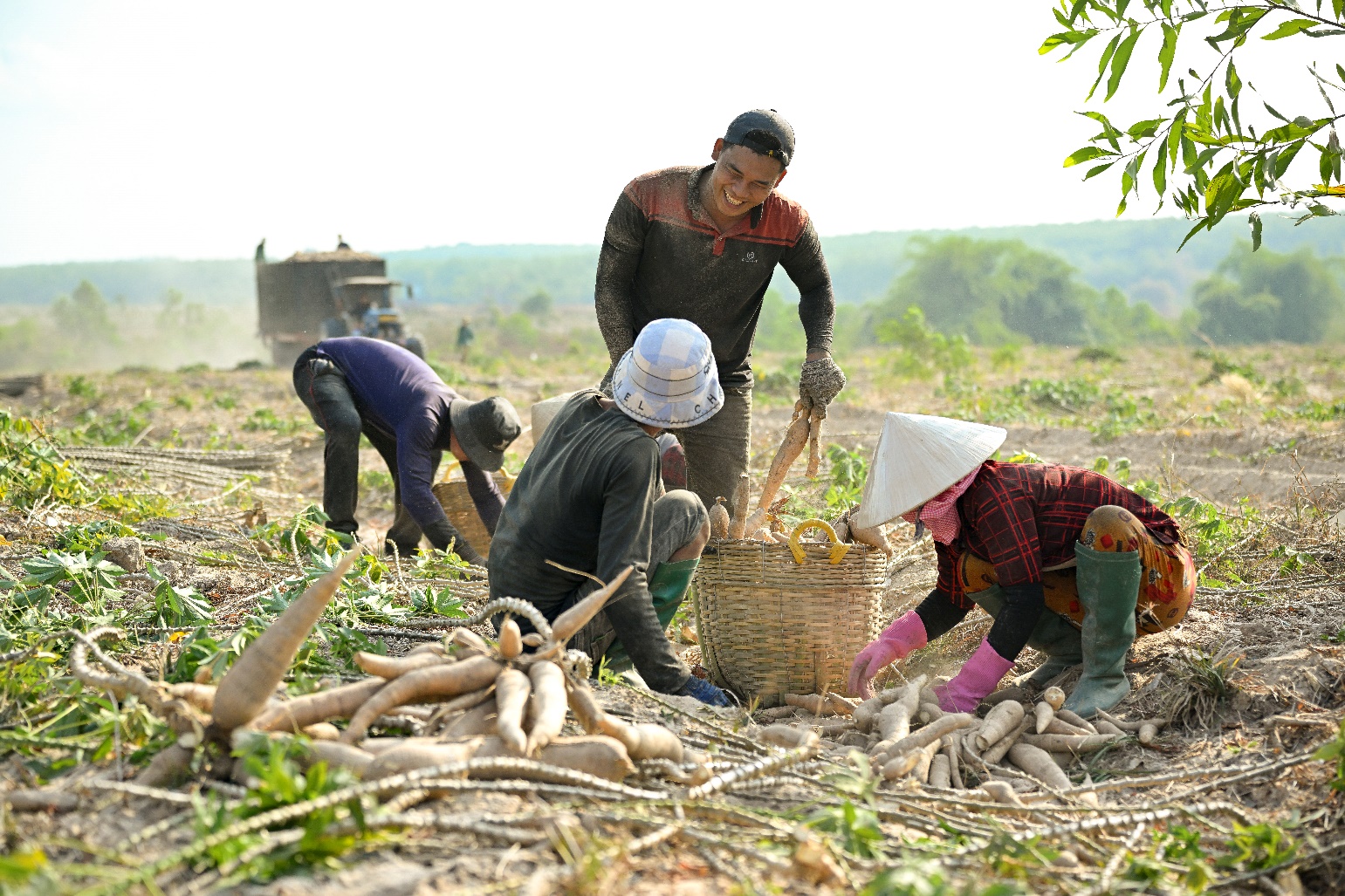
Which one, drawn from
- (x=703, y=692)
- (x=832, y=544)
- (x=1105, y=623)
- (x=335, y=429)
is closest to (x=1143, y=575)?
(x=1105, y=623)

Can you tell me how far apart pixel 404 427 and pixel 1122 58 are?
305 cm

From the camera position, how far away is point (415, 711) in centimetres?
219

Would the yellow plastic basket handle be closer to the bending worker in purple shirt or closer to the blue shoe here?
the blue shoe

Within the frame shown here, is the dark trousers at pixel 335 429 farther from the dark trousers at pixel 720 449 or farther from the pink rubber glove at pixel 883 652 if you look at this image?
the pink rubber glove at pixel 883 652

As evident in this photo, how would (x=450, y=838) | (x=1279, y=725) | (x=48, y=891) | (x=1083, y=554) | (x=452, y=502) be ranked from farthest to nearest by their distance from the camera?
(x=452, y=502)
(x=1083, y=554)
(x=1279, y=725)
(x=450, y=838)
(x=48, y=891)

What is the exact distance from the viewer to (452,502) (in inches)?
205

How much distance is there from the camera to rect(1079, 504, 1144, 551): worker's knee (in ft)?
9.78

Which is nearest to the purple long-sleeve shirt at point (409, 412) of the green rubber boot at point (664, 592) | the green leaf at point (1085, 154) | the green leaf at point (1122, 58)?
the green rubber boot at point (664, 592)

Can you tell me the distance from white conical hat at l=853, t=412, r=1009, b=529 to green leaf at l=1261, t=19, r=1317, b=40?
3.98 feet

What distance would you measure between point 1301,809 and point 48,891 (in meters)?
2.38

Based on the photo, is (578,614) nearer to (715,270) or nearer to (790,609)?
(790,609)

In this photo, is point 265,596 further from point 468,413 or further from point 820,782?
point 820,782

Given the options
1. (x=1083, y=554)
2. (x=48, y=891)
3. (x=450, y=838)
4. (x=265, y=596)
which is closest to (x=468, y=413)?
(x=265, y=596)

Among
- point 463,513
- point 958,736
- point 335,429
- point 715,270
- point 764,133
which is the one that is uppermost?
point 764,133
